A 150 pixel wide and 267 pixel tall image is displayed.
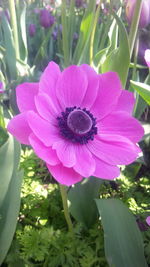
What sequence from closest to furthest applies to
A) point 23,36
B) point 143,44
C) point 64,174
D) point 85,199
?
point 64,174 < point 85,199 < point 23,36 < point 143,44

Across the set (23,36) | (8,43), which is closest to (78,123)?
(8,43)

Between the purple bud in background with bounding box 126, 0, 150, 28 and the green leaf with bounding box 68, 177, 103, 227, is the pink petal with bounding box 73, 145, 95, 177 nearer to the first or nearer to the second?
the green leaf with bounding box 68, 177, 103, 227

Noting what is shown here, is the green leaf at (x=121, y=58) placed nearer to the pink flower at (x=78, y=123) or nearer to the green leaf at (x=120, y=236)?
the pink flower at (x=78, y=123)

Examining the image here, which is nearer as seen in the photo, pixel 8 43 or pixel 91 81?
pixel 91 81

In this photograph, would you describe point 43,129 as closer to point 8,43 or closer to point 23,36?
point 8,43

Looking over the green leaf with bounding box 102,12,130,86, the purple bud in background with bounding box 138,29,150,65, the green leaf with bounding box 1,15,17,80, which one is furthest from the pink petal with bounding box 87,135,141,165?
the purple bud in background with bounding box 138,29,150,65

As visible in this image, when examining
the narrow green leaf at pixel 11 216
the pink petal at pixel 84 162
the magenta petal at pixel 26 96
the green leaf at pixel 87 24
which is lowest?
the narrow green leaf at pixel 11 216

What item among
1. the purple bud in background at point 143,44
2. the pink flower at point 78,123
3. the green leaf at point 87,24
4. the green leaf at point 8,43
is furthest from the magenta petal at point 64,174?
the purple bud in background at point 143,44
